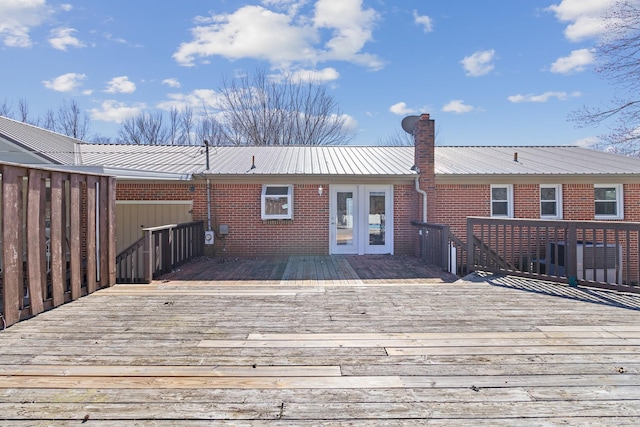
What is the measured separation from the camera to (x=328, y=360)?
305cm

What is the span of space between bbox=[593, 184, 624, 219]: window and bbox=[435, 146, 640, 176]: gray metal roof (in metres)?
0.53

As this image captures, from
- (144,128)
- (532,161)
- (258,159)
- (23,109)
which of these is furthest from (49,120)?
(532,161)

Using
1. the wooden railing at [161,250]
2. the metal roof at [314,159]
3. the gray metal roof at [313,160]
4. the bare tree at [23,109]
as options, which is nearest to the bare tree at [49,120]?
the bare tree at [23,109]

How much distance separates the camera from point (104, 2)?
8789 millimetres

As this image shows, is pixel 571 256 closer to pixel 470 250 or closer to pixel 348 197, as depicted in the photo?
pixel 470 250

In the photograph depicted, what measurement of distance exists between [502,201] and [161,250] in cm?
910

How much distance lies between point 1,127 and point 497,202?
14.0 metres

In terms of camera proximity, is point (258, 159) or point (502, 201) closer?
point (502, 201)

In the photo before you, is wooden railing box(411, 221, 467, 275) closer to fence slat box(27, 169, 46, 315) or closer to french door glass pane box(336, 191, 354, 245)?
french door glass pane box(336, 191, 354, 245)

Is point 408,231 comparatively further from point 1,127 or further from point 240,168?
point 1,127

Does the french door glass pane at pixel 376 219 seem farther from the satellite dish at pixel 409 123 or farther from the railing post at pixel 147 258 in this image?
the railing post at pixel 147 258

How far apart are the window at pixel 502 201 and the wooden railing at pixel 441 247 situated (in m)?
2.66

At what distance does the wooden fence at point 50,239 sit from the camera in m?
3.99

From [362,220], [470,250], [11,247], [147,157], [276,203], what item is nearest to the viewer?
[11,247]
